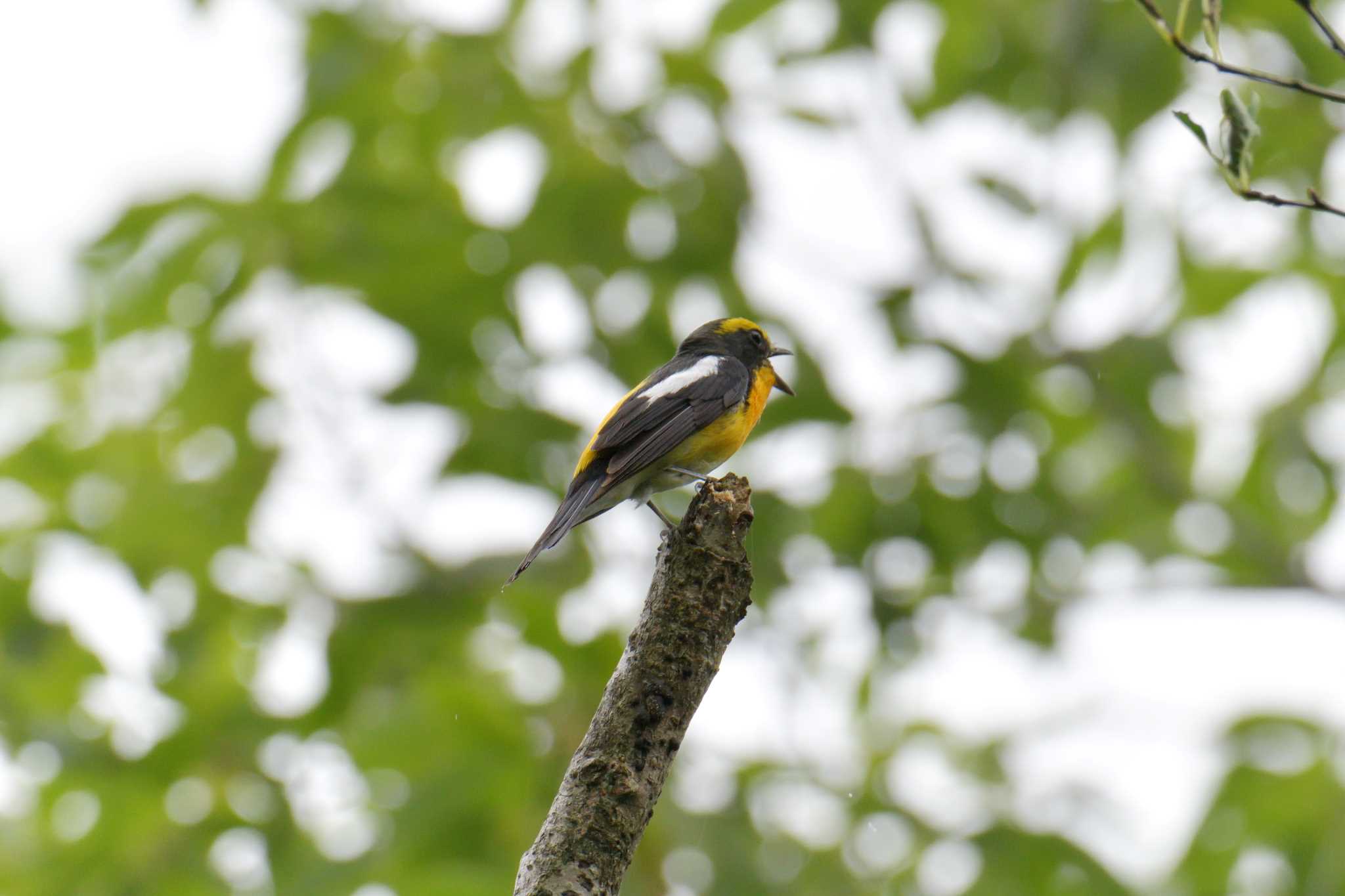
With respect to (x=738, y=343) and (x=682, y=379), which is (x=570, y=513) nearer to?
(x=682, y=379)

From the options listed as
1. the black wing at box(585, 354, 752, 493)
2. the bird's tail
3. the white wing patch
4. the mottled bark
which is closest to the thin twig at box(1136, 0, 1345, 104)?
the mottled bark

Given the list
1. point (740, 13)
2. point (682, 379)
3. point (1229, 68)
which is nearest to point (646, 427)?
point (682, 379)

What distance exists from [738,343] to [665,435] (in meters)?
1.32

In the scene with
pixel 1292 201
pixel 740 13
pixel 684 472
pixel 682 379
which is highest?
pixel 740 13

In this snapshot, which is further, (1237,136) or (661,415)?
(661,415)

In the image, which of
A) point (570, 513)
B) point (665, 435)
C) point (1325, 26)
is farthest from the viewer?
point (665, 435)

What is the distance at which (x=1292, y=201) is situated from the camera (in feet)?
6.66

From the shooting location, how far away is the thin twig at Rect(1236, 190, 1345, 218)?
1970 mm

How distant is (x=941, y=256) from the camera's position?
18.7ft

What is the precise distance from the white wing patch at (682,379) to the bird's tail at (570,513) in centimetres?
42

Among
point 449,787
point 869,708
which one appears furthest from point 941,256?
point 449,787

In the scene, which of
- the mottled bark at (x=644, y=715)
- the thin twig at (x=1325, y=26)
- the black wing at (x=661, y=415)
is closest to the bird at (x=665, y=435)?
the black wing at (x=661, y=415)

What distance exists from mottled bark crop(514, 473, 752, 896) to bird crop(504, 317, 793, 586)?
132 cm

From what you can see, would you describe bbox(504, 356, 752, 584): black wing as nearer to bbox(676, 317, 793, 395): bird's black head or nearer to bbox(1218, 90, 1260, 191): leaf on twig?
bbox(676, 317, 793, 395): bird's black head
